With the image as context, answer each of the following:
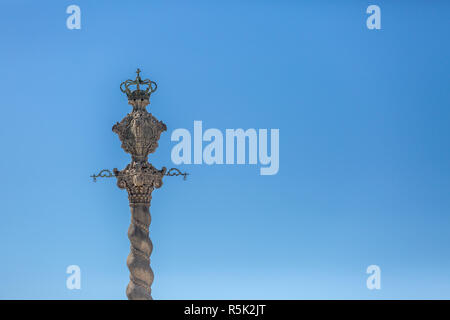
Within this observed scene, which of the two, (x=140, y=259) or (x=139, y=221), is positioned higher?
(x=139, y=221)

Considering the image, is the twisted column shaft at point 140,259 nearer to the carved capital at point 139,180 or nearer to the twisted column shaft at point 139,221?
the twisted column shaft at point 139,221

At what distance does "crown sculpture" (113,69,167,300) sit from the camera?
31.0m

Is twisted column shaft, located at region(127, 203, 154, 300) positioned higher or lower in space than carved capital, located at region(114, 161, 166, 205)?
lower

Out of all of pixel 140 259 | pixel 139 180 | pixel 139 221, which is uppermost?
pixel 139 180

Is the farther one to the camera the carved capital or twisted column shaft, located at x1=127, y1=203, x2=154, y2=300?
the carved capital

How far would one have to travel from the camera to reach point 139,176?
103 feet

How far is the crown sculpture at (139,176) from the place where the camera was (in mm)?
31047

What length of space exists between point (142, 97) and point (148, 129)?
51.5 inches

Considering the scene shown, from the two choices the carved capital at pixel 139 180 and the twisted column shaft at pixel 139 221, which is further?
the carved capital at pixel 139 180

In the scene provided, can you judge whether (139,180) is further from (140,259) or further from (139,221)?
(140,259)

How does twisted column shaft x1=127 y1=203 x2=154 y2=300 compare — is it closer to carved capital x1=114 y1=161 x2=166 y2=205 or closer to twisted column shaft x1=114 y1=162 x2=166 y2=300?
twisted column shaft x1=114 y1=162 x2=166 y2=300

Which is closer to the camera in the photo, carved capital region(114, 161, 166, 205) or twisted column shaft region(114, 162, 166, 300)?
twisted column shaft region(114, 162, 166, 300)

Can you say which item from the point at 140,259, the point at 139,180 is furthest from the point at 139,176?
the point at 140,259
